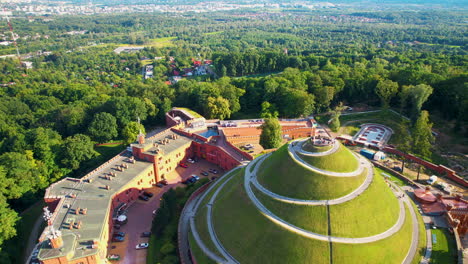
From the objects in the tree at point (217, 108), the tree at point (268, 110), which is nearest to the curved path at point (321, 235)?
the tree at point (268, 110)

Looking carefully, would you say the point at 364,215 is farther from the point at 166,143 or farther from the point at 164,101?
the point at 164,101

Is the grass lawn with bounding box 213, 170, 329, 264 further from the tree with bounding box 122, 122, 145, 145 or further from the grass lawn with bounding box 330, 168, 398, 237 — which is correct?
the tree with bounding box 122, 122, 145, 145

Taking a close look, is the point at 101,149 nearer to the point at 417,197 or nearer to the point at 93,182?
the point at 93,182

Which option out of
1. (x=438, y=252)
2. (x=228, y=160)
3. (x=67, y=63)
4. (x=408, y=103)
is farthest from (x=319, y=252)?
(x=67, y=63)

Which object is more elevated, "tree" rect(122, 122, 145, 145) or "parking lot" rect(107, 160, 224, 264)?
"tree" rect(122, 122, 145, 145)

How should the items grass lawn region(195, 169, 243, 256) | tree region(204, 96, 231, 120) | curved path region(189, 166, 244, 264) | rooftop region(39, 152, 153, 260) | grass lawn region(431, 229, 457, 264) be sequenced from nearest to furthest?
grass lawn region(431, 229, 457, 264)
curved path region(189, 166, 244, 264)
rooftop region(39, 152, 153, 260)
grass lawn region(195, 169, 243, 256)
tree region(204, 96, 231, 120)

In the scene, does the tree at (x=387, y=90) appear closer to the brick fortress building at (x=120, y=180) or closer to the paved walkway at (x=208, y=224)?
the brick fortress building at (x=120, y=180)

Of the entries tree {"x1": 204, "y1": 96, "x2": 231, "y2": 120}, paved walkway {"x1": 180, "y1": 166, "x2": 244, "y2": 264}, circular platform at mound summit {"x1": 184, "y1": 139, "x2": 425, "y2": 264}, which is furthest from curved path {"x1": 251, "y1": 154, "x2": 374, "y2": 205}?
tree {"x1": 204, "y1": 96, "x2": 231, "y2": 120}
